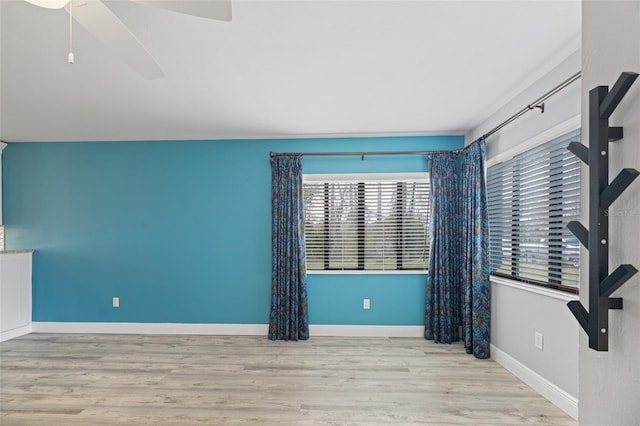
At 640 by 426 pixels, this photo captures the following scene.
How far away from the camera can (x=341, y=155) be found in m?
4.34

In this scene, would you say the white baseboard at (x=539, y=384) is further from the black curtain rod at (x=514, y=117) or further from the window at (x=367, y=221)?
the black curtain rod at (x=514, y=117)

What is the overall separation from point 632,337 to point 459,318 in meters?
3.58

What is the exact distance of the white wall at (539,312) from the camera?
95.3 inches

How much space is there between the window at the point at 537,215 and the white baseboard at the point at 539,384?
0.74m

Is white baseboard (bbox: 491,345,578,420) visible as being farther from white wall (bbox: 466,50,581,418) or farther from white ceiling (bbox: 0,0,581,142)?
white ceiling (bbox: 0,0,581,142)

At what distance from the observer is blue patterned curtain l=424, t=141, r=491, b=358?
3.52m

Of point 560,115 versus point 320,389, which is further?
point 320,389

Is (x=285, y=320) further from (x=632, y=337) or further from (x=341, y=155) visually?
(x=632, y=337)

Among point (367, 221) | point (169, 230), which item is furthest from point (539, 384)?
point (169, 230)

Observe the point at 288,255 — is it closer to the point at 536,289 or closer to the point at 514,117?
the point at 536,289

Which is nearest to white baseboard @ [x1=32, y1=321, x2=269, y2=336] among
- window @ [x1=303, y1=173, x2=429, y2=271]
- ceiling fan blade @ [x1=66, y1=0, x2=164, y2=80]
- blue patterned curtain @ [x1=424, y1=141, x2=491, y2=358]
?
window @ [x1=303, y1=173, x2=429, y2=271]

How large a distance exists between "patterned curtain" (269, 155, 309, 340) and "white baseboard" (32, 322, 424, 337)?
9.3 inches

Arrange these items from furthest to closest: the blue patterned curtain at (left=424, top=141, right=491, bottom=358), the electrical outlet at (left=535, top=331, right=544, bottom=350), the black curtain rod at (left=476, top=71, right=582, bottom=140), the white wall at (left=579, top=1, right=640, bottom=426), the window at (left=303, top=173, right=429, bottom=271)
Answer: the window at (left=303, top=173, right=429, bottom=271) → the blue patterned curtain at (left=424, top=141, right=491, bottom=358) → the electrical outlet at (left=535, top=331, right=544, bottom=350) → the black curtain rod at (left=476, top=71, right=582, bottom=140) → the white wall at (left=579, top=1, right=640, bottom=426)

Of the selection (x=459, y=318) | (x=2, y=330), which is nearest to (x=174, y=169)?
(x=2, y=330)
